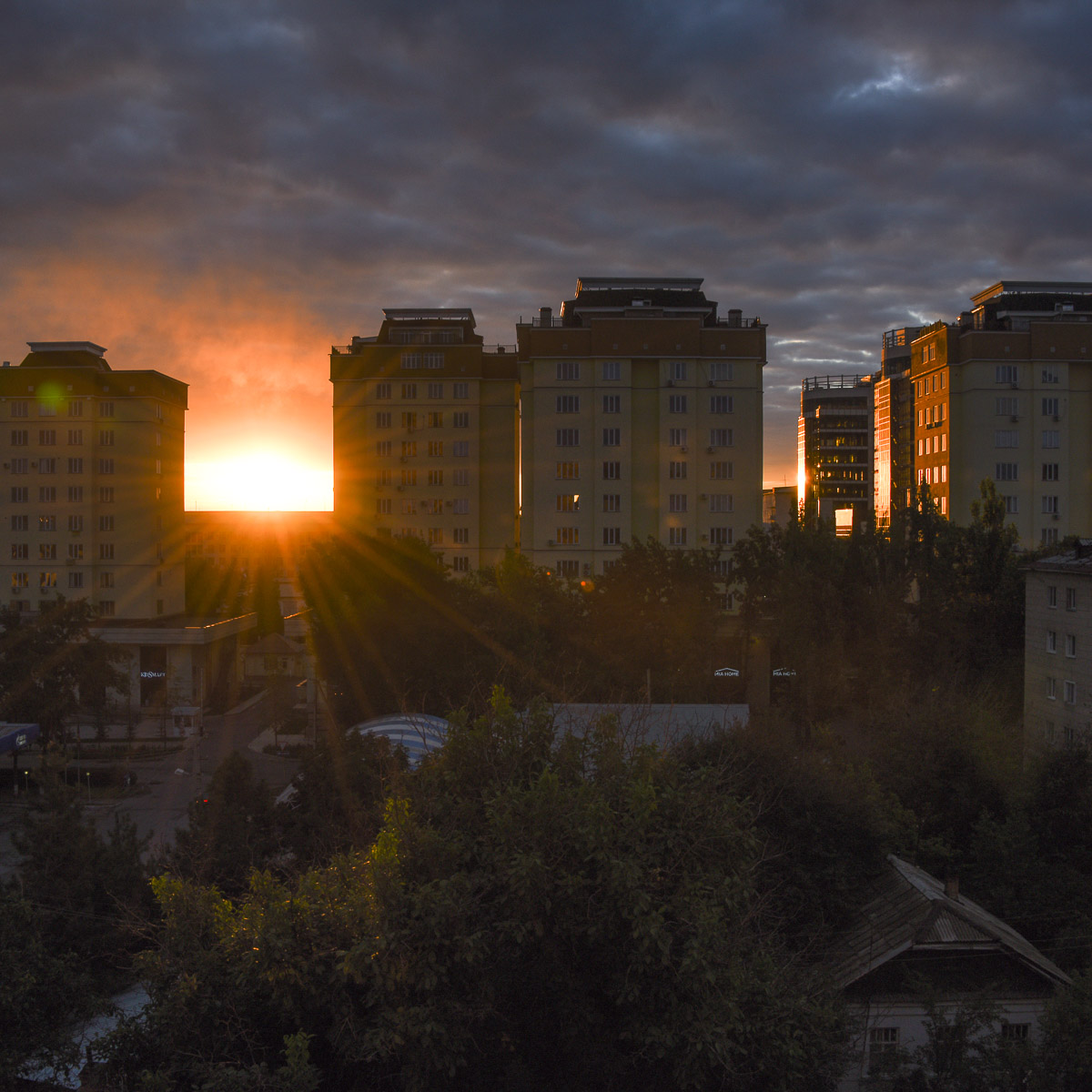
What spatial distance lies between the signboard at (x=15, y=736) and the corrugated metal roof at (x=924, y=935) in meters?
19.8

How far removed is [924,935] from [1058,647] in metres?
12.9

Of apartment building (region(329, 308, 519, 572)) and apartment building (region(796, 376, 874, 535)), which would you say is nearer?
apartment building (region(329, 308, 519, 572))

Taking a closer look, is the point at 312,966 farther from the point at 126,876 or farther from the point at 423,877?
the point at 126,876

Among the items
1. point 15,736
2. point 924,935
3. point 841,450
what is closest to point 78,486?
point 15,736

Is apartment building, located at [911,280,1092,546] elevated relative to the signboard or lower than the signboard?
elevated

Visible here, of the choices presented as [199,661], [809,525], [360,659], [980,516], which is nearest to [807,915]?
[360,659]

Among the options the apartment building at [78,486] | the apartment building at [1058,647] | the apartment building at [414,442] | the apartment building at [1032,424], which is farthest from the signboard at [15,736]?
the apartment building at [1032,424]

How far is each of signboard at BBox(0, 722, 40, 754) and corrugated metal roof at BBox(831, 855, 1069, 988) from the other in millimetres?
19826

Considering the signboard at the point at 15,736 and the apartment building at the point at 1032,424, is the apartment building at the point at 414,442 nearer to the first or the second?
the signboard at the point at 15,736

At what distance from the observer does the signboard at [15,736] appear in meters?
20.8

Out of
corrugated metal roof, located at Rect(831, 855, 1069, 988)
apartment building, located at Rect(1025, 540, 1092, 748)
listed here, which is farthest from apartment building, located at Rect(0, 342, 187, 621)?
apartment building, located at Rect(1025, 540, 1092, 748)

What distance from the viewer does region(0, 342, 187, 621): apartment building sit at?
33.8 m

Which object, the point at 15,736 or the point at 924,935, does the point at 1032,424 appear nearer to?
the point at 924,935

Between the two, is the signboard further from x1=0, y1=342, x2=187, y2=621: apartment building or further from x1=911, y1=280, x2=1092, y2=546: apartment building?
x1=911, y1=280, x2=1092, y2=546: apartment building
